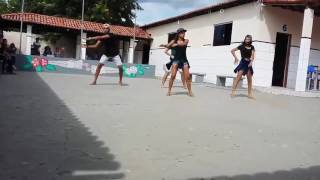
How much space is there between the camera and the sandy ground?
11.3 ft

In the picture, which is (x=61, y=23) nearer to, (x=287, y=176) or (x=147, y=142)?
(x=147, y=142)

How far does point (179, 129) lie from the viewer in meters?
5.43

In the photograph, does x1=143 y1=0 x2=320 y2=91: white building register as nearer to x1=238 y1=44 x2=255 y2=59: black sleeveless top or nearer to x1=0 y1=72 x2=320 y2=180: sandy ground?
x1=238 y1=44 x2=255 y2=59: black sleeveless top

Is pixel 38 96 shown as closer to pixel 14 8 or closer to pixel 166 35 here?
pixel 166 35

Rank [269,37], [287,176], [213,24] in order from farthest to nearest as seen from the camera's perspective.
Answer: [213,24] → [269,37] → [287,176]

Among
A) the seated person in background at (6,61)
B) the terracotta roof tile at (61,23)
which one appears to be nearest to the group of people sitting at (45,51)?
the terracotta roof tile at (61,23)

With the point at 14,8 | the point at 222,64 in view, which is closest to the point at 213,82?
the point at 222,64

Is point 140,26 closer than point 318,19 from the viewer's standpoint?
No

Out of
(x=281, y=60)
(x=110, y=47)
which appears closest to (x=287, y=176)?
(x=110, y=47)

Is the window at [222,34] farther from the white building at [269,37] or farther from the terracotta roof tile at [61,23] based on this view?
the terracotta roof tile at [61,23]

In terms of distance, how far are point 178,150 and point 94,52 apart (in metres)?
27.3

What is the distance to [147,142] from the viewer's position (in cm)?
455

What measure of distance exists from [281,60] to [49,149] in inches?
607

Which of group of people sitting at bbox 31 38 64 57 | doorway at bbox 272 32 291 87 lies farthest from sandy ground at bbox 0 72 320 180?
group of people sitting at bbox 31 38 64 57
